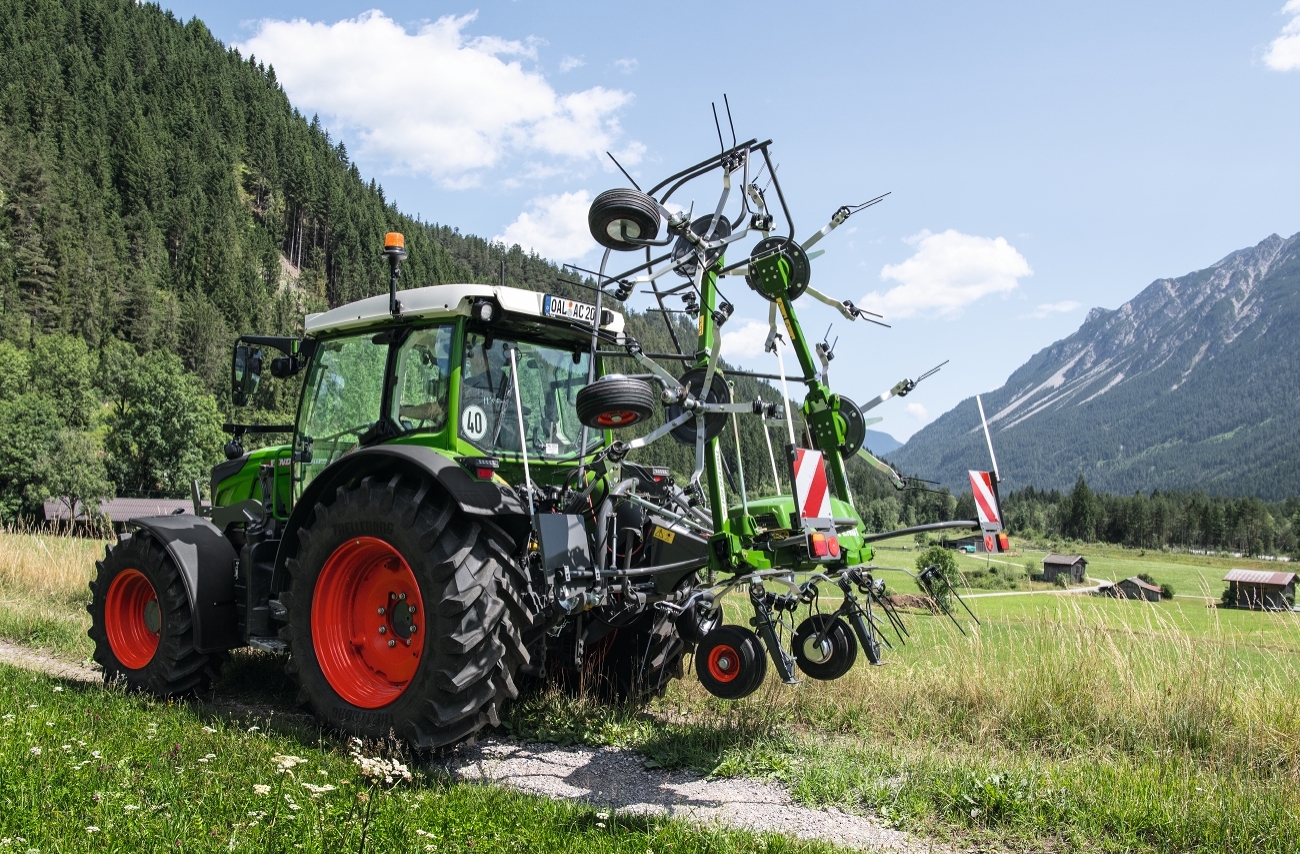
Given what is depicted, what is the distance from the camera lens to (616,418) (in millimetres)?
4438

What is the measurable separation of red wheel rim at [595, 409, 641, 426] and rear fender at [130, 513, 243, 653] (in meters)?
3.26

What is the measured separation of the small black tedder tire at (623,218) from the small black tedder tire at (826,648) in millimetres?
2322

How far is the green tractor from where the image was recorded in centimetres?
452

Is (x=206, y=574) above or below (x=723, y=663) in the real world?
above

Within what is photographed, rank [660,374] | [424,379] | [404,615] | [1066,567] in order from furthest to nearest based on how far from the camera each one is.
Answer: [1066,567]
[424,379]
[404,615]
[660,374]

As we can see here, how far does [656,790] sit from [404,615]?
5.70 feet

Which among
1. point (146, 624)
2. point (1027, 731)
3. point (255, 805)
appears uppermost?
point (146, 624)

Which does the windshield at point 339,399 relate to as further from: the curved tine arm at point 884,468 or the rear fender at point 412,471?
the curved tine arm at point 884,468

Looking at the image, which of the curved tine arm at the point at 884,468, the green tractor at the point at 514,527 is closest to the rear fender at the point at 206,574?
the green tractor at the point at 514,527

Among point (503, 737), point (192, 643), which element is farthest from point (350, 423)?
point (503, 737)

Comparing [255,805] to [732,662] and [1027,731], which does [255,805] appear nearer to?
[732,662]

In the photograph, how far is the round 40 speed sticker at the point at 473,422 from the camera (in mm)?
5223

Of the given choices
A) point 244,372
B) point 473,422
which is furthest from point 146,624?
point 473,422

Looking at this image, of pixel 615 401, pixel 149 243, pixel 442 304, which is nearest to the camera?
pixel 615 401
